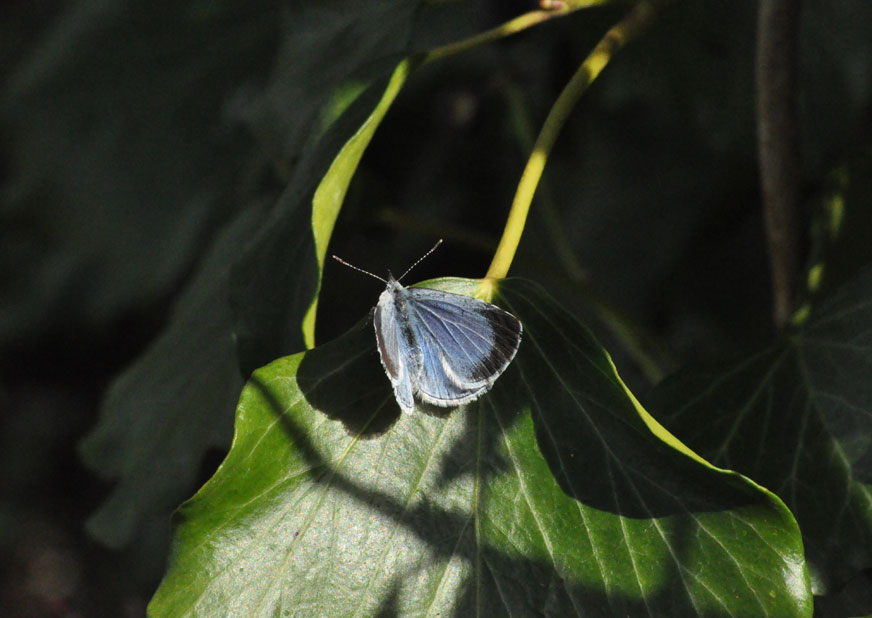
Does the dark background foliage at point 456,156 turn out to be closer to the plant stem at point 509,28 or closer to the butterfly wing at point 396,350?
the plant stem at point 509,28

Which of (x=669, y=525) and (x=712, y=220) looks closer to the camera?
(x=669, y=525)

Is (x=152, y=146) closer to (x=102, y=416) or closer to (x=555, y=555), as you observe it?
(x=102, y=416)

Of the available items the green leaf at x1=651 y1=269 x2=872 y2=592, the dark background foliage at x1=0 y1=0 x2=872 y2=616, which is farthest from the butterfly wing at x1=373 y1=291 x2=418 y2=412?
the dark background foliage at x1=0 y1=0 x2=872 y2=616

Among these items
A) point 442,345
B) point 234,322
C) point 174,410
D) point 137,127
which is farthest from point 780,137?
point 137,127

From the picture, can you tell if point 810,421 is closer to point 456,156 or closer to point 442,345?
point 442,345

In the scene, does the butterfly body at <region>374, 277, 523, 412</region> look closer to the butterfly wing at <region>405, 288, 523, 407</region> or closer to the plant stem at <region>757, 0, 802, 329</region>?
the butterfly wing at <region>405, 288, 523, 407</region>

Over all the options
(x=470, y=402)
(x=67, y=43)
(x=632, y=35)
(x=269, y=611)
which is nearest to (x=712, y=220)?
(x=632, y=35)
